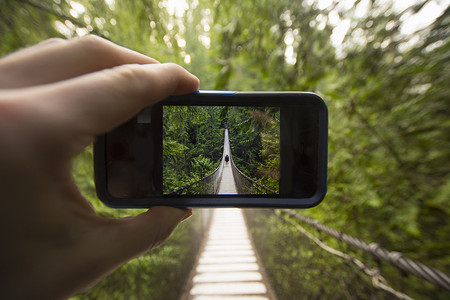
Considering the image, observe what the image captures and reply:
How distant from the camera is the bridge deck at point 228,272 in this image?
2436mm

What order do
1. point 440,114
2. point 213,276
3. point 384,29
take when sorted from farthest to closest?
point 213,276
point 384,29
point 440,114

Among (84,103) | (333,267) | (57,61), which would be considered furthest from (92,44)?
(333,267)

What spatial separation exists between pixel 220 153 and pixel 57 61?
1.36 feet

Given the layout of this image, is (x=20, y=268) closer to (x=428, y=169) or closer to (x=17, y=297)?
(x=17, y=297)

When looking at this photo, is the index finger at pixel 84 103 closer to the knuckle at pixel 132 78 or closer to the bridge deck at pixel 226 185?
the knuckle at pixel 132 78

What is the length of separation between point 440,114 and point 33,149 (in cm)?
126

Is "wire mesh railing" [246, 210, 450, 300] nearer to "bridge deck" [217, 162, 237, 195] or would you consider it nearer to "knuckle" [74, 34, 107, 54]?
"bridge deck" [217, 162, 237, 195]

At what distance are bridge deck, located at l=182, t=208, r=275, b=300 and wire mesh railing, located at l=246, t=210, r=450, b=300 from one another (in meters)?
0.19

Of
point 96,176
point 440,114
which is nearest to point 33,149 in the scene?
point 96,176

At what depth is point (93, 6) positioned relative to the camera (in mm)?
1076

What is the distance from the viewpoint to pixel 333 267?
4.59 ft

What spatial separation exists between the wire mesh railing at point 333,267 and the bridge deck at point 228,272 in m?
0.19

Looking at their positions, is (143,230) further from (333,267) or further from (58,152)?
(333,267)

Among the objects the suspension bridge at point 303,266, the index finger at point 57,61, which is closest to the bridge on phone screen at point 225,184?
the suspension bridge at point 303,266
